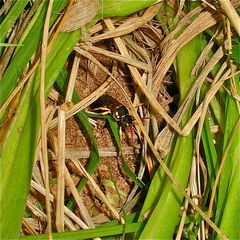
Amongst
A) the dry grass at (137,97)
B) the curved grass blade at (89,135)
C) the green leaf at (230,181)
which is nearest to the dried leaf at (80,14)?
the dry grass at (137,97)

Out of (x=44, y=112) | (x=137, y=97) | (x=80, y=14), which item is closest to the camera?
(x=44, y=112)

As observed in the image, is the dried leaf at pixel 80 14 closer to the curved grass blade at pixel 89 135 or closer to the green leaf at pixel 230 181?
the curved grass blade at pixel 89 135

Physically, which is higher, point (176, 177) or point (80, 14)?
point (80, 14)

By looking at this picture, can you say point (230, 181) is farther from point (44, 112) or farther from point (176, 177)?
point (44, 112)

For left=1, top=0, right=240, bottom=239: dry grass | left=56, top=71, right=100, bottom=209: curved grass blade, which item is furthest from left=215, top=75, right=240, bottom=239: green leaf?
left=56, top=71, right=100, bottom=209: curved grass blade

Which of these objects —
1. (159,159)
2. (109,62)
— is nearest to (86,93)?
(109,62)

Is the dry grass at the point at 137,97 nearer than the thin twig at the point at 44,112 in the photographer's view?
No

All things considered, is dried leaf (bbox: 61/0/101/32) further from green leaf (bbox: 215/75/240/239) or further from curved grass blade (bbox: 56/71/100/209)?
green leaf (bbox: 215/75/240/239)

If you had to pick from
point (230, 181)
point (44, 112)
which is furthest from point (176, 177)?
point (44, 112)

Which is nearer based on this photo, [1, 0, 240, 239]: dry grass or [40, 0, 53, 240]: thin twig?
[40, 0, 53, 240]: thin twig

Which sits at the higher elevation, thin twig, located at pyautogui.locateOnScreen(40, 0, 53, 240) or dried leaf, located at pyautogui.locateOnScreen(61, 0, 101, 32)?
dried leaf, located at pyautogui.locateOnScreen(61, 0, 101, 32)

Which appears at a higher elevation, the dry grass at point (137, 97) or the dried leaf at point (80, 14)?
the dried leaf at point (80, 14)
